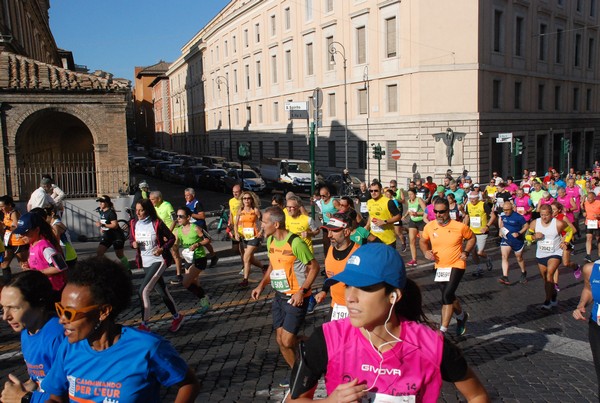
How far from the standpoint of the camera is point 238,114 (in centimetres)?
5969

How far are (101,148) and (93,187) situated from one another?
1.36m

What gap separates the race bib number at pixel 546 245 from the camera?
929cm

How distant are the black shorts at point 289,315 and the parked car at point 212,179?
2929cm

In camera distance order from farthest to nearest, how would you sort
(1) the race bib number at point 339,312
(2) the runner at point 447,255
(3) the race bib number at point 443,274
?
(3) the race bib number at point 443,274
(2) the runner at point 447,255
(1) the race bib number at point 339,312

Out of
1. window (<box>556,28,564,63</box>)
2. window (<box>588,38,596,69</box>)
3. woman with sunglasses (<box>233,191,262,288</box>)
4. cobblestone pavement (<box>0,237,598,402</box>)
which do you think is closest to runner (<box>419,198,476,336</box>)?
cobblestone pavement (<box>0,237,598,402</box>)

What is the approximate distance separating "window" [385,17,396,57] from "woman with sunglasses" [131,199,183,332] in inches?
1198

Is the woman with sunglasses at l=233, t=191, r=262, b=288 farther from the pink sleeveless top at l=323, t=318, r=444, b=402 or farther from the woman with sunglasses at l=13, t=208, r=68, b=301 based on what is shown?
the pink sleeveless top at l=323, t=318, r=444, b=402

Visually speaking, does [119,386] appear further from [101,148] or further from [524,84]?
[524,84]

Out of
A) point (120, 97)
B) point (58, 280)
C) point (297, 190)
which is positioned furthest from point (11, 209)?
point (297, 190)

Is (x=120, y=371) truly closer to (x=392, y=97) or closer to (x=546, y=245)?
(x=546, y=245)

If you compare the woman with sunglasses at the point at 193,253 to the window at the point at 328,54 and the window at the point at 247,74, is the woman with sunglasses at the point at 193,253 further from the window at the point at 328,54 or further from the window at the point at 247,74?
the window at the point at 247,74

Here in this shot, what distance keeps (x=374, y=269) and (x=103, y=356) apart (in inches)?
51.9

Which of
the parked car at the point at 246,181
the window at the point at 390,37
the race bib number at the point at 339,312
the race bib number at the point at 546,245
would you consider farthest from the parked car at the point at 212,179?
the race bib number at the point at 339,312

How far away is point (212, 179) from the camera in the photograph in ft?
119
